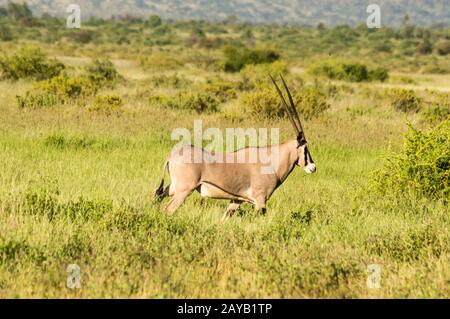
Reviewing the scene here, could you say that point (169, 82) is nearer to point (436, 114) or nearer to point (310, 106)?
point (310, 106)

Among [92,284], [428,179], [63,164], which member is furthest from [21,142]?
[92,284]

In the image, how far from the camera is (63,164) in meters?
11.8

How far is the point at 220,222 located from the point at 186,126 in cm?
882

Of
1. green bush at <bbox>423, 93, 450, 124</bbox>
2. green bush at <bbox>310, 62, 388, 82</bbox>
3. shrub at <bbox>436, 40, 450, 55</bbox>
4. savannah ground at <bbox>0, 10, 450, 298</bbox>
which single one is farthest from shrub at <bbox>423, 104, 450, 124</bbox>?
shrub at <bbox>436, 40, 450, 55</bbox>

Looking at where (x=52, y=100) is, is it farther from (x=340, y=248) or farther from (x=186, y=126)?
(x=340, y=248)

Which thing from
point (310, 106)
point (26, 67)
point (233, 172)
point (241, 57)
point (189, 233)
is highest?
point (233, 172)

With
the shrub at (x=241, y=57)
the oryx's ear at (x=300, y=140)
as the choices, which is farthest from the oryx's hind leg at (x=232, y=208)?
the shrub at (x=241, y=57)

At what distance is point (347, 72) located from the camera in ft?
139

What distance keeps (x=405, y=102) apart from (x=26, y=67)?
46.9ft

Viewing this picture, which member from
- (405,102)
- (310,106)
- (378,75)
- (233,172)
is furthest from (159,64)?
(233,172)

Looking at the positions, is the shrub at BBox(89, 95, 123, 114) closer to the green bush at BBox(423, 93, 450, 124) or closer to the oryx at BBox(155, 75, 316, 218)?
the green bush at BBox(423, 93, 450, 124)

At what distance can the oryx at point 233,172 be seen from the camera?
319 inches

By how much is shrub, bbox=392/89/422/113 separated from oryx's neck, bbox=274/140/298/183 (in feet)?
54.9

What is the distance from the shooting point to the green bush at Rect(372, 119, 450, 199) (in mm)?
9703
